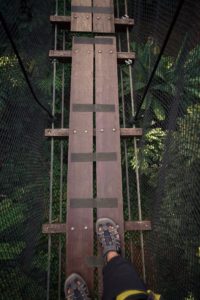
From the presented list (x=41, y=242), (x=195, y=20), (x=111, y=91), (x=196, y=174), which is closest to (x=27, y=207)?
(x=41, y=242)

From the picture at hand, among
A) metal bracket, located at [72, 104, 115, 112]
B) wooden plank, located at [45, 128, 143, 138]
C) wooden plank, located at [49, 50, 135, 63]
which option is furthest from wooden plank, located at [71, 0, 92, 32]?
wooden plank, located at [45, 128, 143, 138]

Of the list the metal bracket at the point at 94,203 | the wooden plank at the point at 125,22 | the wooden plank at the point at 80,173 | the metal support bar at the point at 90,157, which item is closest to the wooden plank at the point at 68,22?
the wooden plank at the point at 125,22

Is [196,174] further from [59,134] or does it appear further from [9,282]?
[9,282]

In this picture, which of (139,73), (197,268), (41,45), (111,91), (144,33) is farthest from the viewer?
(139,73)

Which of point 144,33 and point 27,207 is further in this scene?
point 144,33

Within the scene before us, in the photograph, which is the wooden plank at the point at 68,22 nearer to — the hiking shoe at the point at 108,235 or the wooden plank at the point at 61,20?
the wooden plank at the point at 61,20

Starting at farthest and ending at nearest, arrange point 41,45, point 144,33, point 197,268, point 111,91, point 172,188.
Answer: point 144,33
point 41,45
point 111,91
point 172,188
point 197,268

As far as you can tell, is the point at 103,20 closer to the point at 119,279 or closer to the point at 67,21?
the point at 67,21

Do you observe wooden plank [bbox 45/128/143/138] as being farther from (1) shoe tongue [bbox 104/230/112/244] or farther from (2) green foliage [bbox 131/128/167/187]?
(2) green foliage [bbox 131/128/167/187]
